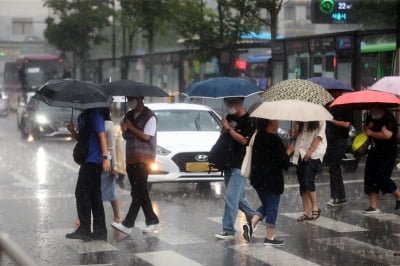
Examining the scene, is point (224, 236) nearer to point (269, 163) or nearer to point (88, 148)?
Result: point (269, 163)

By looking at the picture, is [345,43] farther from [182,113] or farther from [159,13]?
[159,13]

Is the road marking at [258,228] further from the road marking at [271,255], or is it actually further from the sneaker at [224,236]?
the road marking at [271,255]

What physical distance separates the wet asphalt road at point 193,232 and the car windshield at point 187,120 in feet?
3.44

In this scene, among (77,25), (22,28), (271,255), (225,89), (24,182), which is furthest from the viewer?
(22,28)

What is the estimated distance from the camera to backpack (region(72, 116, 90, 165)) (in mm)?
10078

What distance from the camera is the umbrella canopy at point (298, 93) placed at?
412 inches

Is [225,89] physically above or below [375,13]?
below

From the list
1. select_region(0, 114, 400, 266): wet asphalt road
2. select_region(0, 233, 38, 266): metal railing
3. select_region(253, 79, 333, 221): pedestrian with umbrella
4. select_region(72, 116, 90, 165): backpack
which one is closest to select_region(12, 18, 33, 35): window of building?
select_region(0, 114, 400, 266): wet asphalt road

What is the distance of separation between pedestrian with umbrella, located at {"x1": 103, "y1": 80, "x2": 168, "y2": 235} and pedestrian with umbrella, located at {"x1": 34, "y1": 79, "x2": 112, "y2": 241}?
0.30 metres

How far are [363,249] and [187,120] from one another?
7277 millimetres

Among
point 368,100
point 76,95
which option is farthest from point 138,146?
point 368,100

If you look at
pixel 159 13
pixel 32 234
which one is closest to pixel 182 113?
pixel 32 234

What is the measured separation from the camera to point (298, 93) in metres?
→ 10.5

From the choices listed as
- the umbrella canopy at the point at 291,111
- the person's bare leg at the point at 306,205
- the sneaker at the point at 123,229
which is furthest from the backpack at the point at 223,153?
the person's bare leg at the point at 306,205
